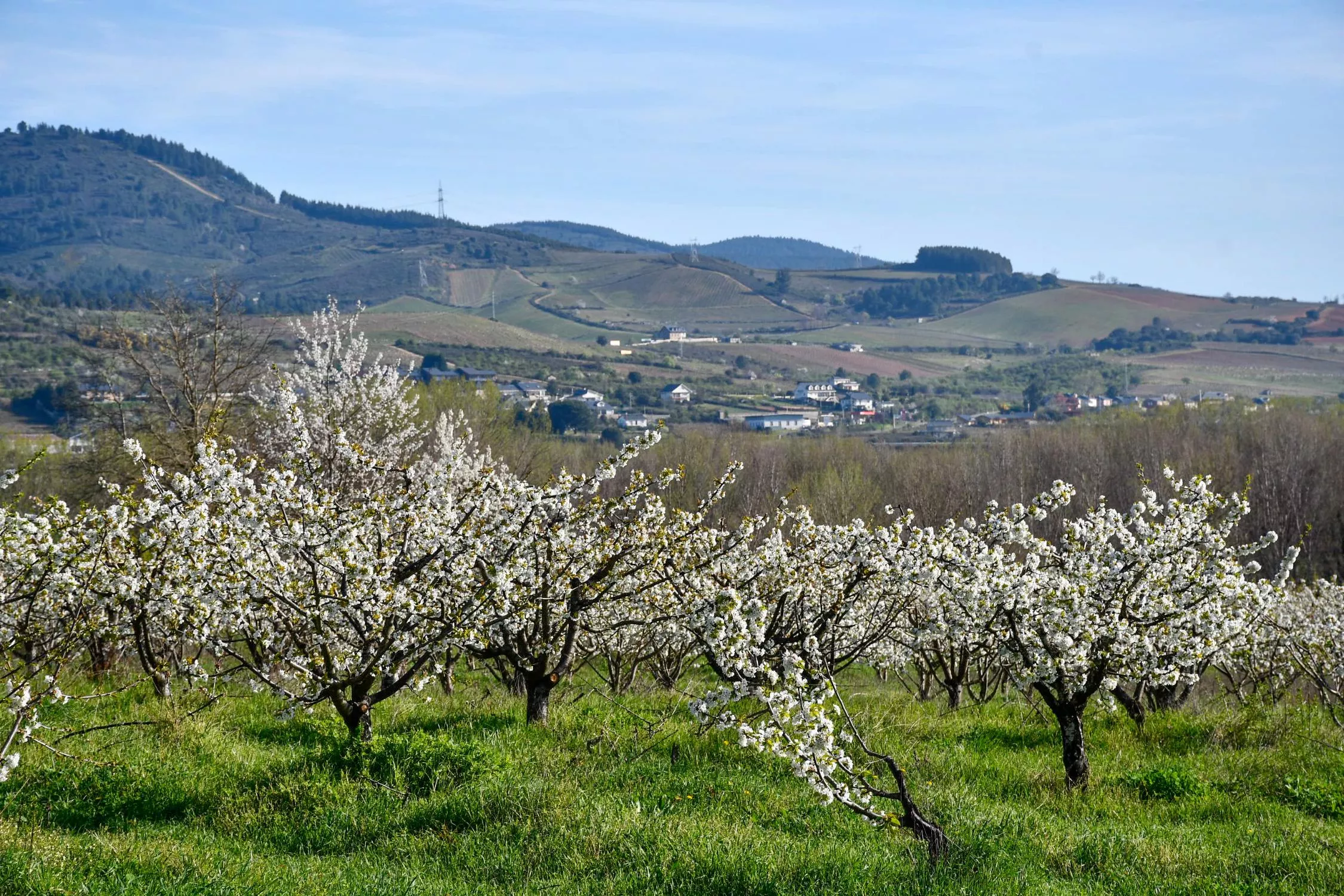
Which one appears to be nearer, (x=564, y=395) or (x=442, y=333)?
(x=564, y=395)

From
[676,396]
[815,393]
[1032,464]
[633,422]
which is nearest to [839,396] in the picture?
[815,393]

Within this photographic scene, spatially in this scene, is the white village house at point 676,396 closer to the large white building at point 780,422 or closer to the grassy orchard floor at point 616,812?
the large white building at point 780,422

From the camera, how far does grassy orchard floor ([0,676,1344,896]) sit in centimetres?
775

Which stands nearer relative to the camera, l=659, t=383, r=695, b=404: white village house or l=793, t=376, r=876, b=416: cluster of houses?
l=659, t=383, r=695, b=404: white village house

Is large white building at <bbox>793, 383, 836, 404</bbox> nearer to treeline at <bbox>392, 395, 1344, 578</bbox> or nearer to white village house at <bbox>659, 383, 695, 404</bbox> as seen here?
white village house at <bbox>659, 383, 695, 404</bbox>

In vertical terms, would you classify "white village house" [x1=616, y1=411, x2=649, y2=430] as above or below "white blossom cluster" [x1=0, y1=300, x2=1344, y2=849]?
below

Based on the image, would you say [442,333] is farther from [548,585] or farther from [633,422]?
[548,585]

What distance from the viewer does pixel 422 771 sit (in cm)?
995

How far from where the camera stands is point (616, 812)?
911 cm

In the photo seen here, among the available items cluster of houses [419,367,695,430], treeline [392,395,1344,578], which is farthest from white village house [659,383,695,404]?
treeline [392,395,1344,578]

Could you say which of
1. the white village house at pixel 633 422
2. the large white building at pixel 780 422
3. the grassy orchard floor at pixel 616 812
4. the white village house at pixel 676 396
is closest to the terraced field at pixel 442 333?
the white village house at pixel 676 396

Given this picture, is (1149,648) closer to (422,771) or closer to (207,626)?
(422,771)

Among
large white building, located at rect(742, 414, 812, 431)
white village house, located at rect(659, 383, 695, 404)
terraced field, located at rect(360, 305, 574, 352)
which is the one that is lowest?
large white building, located at rect(742, 414, 812, 431)

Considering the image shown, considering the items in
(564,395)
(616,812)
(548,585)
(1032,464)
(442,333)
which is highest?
(442,333)
